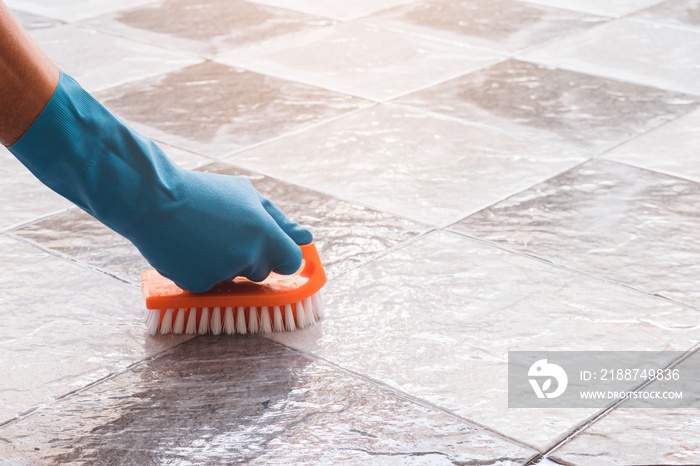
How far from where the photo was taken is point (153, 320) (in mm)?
1385

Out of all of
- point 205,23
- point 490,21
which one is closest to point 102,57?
point 205,23

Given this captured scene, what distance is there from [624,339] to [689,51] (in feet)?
5.80

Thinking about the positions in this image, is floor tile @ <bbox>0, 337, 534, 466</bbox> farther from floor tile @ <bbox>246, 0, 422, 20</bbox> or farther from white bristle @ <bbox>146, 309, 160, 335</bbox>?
floor tile @ <bbox>246, 0, 422, 20</bbox>

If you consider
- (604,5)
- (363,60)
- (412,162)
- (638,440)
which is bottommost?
(638,440)

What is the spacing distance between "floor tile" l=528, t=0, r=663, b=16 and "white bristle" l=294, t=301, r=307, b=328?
2.27 meters

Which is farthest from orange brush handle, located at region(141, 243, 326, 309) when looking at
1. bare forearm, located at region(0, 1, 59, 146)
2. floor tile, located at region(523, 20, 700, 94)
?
floor tile, located at region(523, 20, 700, 94)

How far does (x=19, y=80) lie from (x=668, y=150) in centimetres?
154

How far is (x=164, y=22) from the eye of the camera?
10.3ft

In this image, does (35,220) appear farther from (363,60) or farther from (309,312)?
(363,60)

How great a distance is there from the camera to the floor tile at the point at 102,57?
2.62m

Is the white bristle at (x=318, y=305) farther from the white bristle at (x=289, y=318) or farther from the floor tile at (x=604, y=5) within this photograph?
the floor tile at (x=604, y=5)

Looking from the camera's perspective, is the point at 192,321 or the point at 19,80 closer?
the point at 19,80

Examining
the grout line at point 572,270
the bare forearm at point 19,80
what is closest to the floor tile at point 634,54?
the grout line at point 572,270

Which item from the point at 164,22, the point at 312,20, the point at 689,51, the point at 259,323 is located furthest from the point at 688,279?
the point at 164,22
